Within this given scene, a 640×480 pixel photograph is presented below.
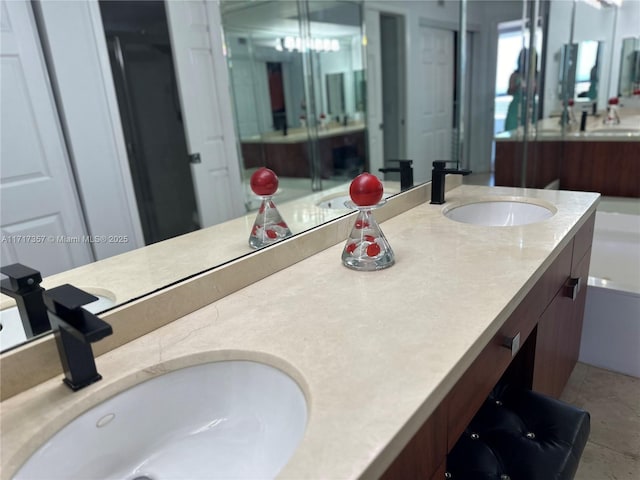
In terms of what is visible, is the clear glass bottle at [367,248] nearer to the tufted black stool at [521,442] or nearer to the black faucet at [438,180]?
the tufted black stool at [521,442]

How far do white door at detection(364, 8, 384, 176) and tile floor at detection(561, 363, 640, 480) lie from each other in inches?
52.9

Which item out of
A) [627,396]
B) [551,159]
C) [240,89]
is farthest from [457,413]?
[551,159]

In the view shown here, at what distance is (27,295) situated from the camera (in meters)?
0.82

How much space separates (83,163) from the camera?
94cm

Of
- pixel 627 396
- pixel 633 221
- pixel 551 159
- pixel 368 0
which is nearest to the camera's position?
pixel 627 396

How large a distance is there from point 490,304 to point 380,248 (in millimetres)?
337

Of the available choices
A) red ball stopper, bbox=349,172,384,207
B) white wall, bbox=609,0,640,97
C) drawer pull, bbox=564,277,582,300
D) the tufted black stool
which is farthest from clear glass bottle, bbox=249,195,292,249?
white wall, bbox=609,0,640,97

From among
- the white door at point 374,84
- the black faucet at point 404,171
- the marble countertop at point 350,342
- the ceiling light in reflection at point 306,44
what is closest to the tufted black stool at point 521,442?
the marble countertop at point 350,342

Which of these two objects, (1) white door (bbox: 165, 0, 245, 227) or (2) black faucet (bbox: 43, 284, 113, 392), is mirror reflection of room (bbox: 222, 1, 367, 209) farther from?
(2) black faucet (bbox: 43, 284, 113, 392)

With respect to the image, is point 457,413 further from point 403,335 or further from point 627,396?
point 627,396

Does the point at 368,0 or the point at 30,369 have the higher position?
the point at 368,0

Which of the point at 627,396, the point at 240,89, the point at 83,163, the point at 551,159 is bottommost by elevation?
the point at 627,396

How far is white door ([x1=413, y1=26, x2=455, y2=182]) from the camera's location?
2324 millimetres

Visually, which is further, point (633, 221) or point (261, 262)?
point (633, 221)
